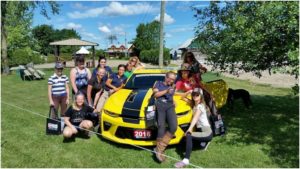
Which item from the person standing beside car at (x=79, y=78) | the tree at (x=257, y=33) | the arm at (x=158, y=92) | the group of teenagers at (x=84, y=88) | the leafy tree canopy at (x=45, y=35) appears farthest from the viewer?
the leafy tree canopy at (x=45, y=35)

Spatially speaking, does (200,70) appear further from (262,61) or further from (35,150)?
(35,150)

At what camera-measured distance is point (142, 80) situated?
8531mm

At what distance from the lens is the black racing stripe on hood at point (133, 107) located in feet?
22.3

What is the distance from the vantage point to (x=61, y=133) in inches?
306

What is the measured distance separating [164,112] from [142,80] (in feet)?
7.05

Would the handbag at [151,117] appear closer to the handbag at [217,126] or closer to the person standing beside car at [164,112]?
the person standing beside car at [164,112]

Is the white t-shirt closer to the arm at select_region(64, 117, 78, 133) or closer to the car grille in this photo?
the car grille

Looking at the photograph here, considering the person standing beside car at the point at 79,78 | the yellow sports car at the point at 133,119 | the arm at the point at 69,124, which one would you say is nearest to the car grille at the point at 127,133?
the yellow sports car at the point at 133,119

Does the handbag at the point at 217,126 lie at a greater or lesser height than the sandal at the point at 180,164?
greater

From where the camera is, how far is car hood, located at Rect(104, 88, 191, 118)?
6883 mm

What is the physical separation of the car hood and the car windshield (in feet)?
1.27

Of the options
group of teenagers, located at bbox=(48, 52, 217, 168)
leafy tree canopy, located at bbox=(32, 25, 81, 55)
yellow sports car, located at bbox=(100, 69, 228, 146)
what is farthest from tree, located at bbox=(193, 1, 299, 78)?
leafy tree canopy, located at bbox=(32, 25, 81, 55)

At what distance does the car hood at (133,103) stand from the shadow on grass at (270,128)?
3.93 feet

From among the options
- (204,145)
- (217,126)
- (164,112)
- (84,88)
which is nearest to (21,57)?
(84,88)
